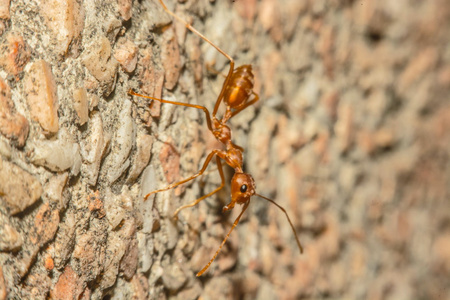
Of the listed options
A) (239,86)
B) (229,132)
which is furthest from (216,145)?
(239,86)

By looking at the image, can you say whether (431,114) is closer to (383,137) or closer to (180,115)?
(383,137)

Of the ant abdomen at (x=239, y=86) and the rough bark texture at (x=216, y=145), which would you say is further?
the ant abdomen at (x=239, y=86)

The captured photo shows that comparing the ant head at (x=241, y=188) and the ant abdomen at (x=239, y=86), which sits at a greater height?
the ant abdomen at (x=239, y=86)

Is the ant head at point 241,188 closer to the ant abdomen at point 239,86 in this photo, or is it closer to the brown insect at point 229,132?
the brown insect at point 229,132

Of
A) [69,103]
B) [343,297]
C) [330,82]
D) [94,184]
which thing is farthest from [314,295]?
[69,103]

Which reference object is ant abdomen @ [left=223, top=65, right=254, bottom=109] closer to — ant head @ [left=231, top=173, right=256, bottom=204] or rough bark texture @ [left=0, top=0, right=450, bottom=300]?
rough bark texture @ [left=0, top=0, right=450, bottom=300]

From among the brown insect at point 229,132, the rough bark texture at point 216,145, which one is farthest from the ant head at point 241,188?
the rough bark texture at point 216,145

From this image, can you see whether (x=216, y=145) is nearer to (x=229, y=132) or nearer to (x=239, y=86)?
(x=229, y=132)

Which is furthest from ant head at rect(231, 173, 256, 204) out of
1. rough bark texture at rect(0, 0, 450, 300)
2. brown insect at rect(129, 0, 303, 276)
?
rough bark texture at rect(0, 0, 450, 300)
